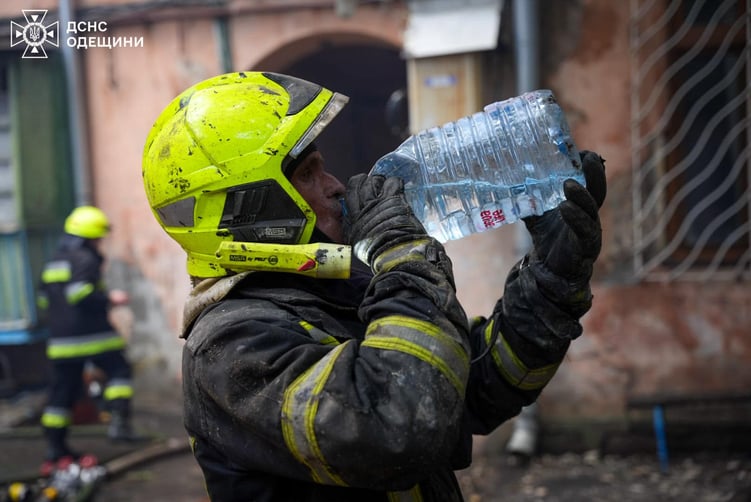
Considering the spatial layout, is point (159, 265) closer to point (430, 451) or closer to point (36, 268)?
point (36, 268)

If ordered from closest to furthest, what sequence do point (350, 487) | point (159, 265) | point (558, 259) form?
point (350, 487) → point (558, 259) → point (159, 265)

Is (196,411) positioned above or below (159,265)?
above

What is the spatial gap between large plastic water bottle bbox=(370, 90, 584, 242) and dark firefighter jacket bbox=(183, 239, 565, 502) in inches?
15.6

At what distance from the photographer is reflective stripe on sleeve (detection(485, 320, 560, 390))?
1881 mm

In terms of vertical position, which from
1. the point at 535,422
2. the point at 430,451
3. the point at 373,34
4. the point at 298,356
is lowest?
the point at 535,422

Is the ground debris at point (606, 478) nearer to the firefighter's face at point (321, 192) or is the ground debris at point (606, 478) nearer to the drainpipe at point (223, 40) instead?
the firefighter's face at point (321, 192)

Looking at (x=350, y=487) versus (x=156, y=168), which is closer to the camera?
(x=350, y=487)

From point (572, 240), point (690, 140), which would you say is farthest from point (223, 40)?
point (572, 240)

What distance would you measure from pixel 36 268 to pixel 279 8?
3423 millimetres

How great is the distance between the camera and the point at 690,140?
5344mm


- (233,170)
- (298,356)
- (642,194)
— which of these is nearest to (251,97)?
(233,170)

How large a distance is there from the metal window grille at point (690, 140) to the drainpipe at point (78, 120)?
190 inches

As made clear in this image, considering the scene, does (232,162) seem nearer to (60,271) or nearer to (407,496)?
(407,496)

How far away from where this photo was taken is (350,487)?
5.18ft
